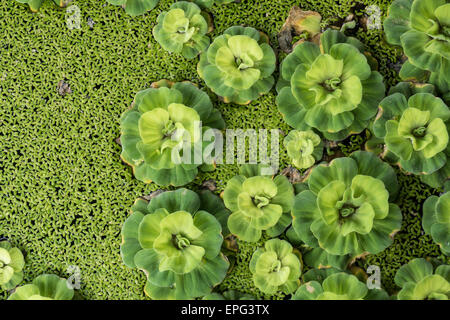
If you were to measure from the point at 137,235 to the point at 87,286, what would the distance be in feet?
1.11

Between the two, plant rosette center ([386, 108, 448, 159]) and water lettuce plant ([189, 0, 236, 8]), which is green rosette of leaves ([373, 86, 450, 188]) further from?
water lettuce plant ([189, 0, 236, 8])

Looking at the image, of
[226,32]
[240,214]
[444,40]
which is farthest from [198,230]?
[444,40]

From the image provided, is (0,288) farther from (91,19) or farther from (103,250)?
(91,19)

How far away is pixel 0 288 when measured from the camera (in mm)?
1826

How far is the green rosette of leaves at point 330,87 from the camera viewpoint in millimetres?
1625

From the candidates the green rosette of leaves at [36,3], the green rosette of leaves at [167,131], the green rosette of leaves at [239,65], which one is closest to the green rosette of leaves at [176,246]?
the green rosette of leaves at [167,131]

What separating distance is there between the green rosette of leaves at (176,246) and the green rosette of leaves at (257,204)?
0.31 feet

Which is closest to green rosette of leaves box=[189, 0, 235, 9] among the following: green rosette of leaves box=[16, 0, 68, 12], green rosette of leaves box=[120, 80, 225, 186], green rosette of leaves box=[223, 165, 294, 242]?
green rosette of leaves box=[120, 80, 225, 186]

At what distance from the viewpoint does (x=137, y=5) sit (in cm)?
180

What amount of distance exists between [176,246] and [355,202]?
0.69 m

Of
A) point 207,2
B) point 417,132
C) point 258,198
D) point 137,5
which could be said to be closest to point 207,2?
point 207,2

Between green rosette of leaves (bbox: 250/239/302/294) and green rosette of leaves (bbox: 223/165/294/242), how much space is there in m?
0.06

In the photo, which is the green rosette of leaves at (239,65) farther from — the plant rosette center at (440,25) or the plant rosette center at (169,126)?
the plant rosette center at (440,25)

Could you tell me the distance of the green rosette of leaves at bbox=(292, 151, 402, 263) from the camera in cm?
157
